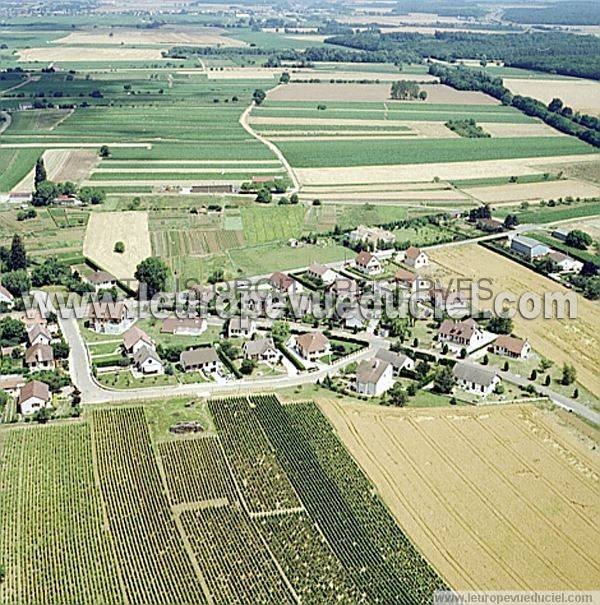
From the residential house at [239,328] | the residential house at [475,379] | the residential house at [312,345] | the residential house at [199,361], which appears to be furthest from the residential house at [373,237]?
the residential house at [199,361]

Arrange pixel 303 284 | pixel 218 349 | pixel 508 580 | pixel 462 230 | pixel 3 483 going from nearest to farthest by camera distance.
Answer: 1. pixel 508 580
2. pixel 3 483
3. pixel 218 349
4. pixel 303 284
5. pixel 462 230

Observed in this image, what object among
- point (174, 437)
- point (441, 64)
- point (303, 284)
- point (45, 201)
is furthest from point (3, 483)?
point (441, 64)

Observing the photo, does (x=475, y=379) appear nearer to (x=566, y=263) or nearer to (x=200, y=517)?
(x=200, y=517)

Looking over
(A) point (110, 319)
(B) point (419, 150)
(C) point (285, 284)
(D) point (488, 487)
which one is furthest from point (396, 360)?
(B) point (419, 150)

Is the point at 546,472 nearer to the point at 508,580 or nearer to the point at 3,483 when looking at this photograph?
the point at 508,580

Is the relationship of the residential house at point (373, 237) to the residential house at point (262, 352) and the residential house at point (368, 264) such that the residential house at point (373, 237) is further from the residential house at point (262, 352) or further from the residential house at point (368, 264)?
the residential house at point (262, 352)

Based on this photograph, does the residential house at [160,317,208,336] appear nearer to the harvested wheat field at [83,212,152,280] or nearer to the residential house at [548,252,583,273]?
the harvested wheat field at [83,212,152,280]
